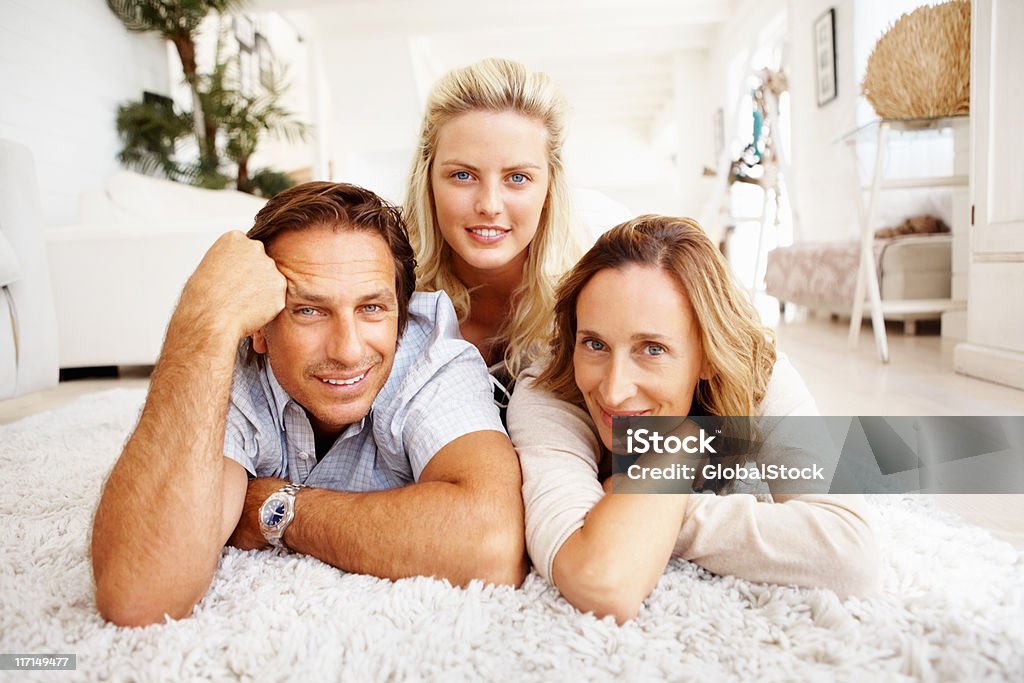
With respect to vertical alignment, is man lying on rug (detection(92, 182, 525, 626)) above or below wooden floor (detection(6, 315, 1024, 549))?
above

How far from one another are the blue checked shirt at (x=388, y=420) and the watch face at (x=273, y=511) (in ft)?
0.24

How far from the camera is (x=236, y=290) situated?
1102 mm

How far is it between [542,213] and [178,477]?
1127 millimetres

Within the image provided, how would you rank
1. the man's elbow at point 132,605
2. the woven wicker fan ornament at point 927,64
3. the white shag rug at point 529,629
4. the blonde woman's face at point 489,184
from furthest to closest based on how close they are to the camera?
the woven wicker fan ornament at point 927,64
the blonde woman's face at point 489,184
the man's elbow at point 132,605
the white shag rug at point 529,629

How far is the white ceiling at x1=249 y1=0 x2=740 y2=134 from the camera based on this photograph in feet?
25.1

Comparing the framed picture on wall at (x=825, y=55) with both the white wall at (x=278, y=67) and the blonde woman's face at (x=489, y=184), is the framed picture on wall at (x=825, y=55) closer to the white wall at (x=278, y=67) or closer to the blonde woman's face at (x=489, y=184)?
the white wall at (x=278, y=67)

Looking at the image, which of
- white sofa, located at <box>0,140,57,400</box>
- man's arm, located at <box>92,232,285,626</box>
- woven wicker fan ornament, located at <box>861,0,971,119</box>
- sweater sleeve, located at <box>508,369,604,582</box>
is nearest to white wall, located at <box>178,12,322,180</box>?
white sofa, located at <box>0,140,57,400</box>

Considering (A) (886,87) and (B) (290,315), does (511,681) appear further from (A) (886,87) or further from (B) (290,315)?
(A) (886,87)

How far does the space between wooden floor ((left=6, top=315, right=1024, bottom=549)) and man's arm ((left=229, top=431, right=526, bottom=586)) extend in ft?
3.02

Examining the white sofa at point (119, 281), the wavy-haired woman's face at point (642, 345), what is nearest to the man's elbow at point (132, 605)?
the wavy-haired woman's face at point (642, 345)

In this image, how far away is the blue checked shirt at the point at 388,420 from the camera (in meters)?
1.20

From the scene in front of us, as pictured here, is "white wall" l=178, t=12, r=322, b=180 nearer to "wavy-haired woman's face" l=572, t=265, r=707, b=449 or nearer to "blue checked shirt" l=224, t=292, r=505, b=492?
"blue checked shirt" l=224, t=292, r=505, b=492

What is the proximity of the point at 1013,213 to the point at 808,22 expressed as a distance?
449 centimetres

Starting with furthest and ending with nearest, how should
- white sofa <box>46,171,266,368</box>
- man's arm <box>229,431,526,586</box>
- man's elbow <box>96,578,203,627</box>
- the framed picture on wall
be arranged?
the framed picture on wall
white sofa <box>46,171,266,368</box>
man's arm <box>229,431,526,586</box>
man's elbow <box>96,578,203,627</box>
